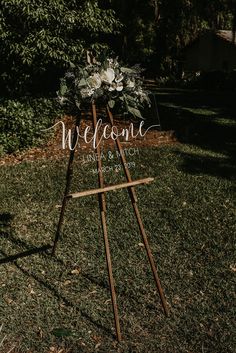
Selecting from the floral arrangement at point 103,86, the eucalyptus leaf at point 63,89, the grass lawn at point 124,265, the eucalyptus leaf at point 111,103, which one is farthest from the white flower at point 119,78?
the grass lawn at point 124,265

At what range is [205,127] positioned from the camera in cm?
1559

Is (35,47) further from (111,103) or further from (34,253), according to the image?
(111,103)

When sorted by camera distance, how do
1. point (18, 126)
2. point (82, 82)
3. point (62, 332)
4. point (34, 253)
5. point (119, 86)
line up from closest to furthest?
1. point (82, 82)
2. point (119, 86)
3. point (62, 332)
4. point (34, 253)
5. point (18, 126)

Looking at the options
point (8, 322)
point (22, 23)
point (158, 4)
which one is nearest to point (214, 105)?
point (22, 23)

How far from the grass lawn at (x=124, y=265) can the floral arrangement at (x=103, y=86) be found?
2432 mm

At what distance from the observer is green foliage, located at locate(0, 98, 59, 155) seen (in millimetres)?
12094

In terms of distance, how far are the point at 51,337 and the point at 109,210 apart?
359 cm

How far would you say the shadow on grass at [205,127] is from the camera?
11000 millimetres

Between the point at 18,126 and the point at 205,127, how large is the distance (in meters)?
6.72

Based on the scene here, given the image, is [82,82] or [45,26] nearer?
[82,82]

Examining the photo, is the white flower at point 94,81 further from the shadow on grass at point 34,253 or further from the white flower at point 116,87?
the shadow on grass at point 34,253

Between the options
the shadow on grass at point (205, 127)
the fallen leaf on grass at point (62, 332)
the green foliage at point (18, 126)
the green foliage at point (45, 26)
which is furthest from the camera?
the green foliage at point (18, 126)

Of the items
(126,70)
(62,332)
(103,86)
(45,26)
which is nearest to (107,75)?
(103,86)

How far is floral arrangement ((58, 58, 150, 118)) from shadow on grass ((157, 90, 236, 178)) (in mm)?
5767
